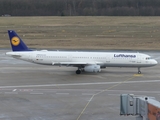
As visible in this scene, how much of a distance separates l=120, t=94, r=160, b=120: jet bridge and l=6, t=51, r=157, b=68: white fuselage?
114 feet

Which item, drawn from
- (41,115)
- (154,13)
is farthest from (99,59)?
(154,13)

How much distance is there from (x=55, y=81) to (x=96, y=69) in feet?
22.2

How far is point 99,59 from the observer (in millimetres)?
58188

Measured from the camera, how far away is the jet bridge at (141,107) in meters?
20.2

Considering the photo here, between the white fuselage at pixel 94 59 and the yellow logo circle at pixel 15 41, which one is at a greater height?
the yellow logo circle at pixel 15 41

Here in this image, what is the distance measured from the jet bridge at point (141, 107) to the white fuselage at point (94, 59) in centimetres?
3460

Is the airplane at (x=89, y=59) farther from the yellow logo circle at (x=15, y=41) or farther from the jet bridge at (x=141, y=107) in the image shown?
the jet bridge at (x=141, y=107)

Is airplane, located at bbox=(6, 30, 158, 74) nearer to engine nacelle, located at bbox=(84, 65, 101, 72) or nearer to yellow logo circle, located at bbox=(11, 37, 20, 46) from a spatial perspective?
engine nacelle, located at bbox=(84, 65, 101, 72)

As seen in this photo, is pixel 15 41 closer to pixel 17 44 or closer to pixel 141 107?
pixel 17 44

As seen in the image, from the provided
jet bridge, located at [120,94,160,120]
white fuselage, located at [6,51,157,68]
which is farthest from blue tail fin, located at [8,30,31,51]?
jet bridge, located at [120,94,160,120]

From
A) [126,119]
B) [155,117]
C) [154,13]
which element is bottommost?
[126,119]

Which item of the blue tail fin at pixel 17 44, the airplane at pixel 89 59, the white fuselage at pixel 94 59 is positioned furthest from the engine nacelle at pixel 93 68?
the blue tail fin at pixel 17 44

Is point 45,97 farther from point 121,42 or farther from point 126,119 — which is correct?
point 121,42

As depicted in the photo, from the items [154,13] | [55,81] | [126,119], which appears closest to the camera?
[126,119]
